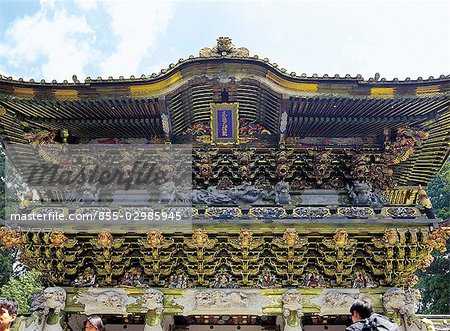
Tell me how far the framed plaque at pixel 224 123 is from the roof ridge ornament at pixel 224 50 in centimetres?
100

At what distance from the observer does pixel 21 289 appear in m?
17.8

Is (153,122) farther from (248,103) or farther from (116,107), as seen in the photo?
(248,103)

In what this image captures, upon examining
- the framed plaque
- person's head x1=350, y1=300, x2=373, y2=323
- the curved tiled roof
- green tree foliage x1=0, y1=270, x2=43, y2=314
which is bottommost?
green tree foliage x1=0, y1=270, x2=43, y2=314

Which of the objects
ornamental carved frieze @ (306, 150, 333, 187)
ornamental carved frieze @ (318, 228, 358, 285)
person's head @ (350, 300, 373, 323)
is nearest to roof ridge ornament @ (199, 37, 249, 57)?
ornamental carved frieze @ (306, 150, 333, 187)

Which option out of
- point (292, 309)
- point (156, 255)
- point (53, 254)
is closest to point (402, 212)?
point (292, 309)

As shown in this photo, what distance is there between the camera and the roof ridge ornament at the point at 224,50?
8.52 meters

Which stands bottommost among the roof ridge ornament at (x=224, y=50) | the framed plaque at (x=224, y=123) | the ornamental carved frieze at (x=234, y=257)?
the ornamental carved frieze at (x=234, y=257)

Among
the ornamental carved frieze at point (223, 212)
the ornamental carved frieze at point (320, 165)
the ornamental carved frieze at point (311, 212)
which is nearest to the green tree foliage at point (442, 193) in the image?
the ornamental carved frieze at point (320, 165)

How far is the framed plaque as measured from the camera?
895cm

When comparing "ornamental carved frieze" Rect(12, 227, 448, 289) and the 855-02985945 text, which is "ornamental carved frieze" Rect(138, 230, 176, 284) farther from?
the 855-02985945 text

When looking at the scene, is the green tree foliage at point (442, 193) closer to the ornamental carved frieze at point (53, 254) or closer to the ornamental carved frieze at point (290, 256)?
the ornamental carved frieze at point (290, 256)

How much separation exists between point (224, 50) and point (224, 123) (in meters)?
1.49

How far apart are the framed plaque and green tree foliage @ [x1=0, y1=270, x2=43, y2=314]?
11.4 metres

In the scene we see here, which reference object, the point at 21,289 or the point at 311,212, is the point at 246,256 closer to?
the point at 311,212
